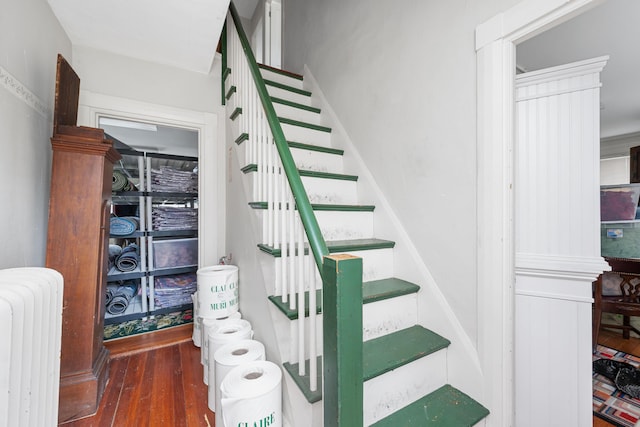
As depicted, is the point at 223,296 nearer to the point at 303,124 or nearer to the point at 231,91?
the point at 303,124

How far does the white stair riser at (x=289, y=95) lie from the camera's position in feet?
7.91

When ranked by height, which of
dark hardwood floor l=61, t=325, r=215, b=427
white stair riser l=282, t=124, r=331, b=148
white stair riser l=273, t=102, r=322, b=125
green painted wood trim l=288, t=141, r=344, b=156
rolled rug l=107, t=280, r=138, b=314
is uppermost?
white stair riser l=273, t=102, r=322, b=125

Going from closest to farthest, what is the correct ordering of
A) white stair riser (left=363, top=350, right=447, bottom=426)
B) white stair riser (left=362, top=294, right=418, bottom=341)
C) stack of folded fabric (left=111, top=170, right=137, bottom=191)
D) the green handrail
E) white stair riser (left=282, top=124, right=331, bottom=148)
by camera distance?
1. the green handrail
2. white stair riser (left=363, top=350, right=447, bottom=426)
3. white stair riser (left=362, top=294, right=418, bottom=341)
4. white stair riser (left=282, top=124, right=331, bottom=148)
5. stack of folded fabric (left=111, top=170, right=137, bottom=191)

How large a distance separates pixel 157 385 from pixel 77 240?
3.51 ft

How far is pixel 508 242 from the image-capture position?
3.69ft

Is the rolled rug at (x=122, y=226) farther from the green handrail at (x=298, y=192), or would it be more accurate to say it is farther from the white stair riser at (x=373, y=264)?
the green handrail at (x=298, y=192)

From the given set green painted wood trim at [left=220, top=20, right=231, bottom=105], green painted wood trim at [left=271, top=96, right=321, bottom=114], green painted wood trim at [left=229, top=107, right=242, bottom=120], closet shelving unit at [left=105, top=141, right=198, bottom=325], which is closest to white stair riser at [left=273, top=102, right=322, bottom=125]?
green painted wood trim at [left=271, top=96, right=321, bottom=114]

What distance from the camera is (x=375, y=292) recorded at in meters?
1.35

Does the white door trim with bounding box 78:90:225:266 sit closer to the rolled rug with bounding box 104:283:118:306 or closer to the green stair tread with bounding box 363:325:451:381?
the rolled rug with bounding box 104:283:118:306

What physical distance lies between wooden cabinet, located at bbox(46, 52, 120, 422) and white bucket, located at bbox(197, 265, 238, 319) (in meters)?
0.57

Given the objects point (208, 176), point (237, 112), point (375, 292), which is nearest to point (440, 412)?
point (375, 292)

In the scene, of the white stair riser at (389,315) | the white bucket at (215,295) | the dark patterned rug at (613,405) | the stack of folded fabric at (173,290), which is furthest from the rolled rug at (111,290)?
the dark patterned rug at (613,405)

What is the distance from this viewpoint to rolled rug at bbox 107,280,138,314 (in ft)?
8.10

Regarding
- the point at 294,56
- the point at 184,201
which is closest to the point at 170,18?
the point at 294,56
